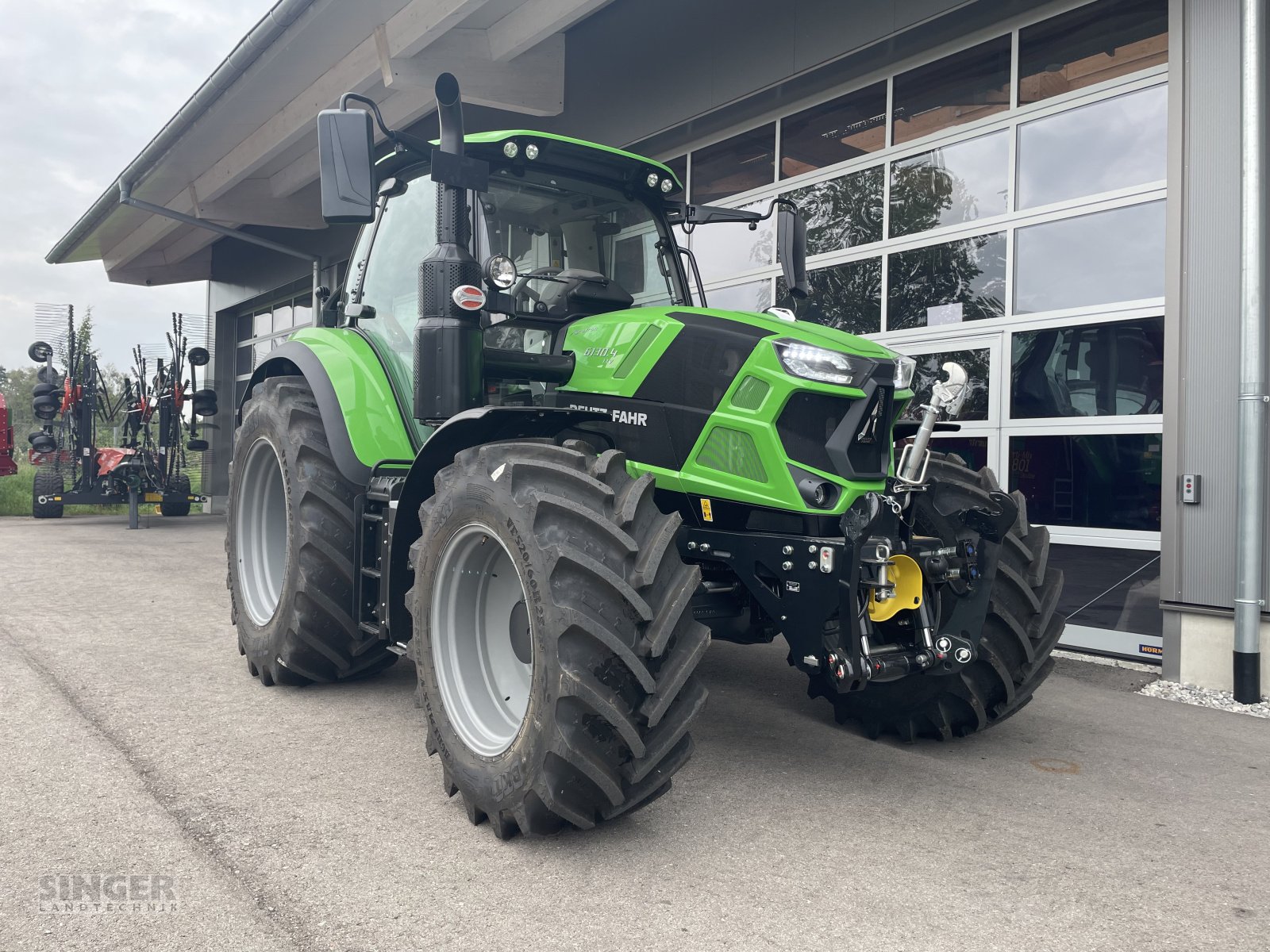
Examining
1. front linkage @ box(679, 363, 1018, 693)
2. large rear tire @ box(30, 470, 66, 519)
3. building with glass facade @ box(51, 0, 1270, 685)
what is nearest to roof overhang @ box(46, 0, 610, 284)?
building with glass facade @ box(51, 0, 1270, 685)

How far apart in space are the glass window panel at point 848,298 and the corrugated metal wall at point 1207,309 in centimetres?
234

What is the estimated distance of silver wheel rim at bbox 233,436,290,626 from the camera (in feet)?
16.4

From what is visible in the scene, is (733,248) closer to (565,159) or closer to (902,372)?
(565,159)

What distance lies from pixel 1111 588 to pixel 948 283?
239 cm

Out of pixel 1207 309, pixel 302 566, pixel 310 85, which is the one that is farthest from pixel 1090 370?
pixel 310 85

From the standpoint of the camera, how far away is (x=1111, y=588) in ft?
19.3

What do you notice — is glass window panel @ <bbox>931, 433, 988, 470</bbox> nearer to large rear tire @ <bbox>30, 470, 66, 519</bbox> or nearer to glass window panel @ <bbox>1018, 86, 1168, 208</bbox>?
glass window panel @ <bbox>1018, 86, 1168, 208</bbox>

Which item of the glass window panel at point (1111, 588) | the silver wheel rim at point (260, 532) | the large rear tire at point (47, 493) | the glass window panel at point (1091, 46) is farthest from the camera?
the large rear tire at point (47, 493)

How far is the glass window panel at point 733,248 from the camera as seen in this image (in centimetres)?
839

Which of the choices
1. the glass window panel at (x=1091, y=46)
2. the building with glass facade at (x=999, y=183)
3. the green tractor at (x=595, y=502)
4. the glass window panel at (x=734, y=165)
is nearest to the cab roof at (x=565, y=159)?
the green tractor at (x=595, y=502)

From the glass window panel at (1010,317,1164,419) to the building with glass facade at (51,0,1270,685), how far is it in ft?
0.04

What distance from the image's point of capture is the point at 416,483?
143 inches

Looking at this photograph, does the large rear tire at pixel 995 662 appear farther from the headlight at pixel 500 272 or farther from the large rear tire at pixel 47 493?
the large rear tire at pixel 47 493

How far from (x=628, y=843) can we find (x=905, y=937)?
0.85 meters
